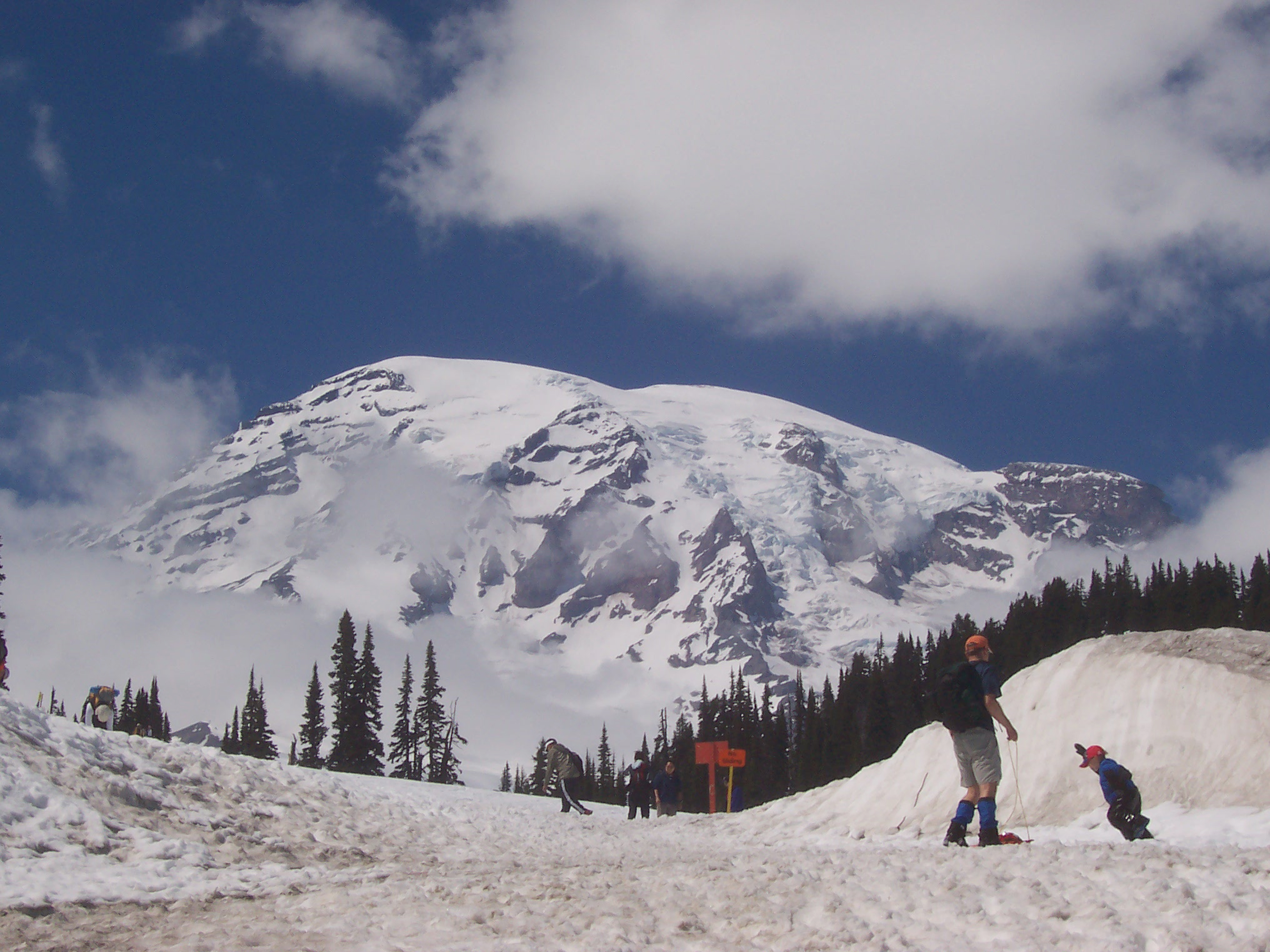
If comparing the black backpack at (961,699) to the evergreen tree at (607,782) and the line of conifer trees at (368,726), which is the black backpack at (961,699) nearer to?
the line of conifer trees at (368,726)

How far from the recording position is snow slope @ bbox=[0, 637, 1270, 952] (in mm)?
7312

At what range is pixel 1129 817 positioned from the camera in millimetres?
13062

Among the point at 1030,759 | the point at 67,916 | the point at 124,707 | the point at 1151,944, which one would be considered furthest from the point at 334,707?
the point at 1151,944

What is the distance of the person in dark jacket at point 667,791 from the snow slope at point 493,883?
13.4m

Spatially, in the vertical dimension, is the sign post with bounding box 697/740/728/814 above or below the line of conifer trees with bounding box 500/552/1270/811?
below

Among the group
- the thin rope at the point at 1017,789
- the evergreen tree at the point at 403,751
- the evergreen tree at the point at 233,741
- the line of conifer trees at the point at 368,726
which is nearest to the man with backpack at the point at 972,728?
the thin rope at the point at 1017,789

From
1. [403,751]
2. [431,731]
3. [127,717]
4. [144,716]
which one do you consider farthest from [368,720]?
[127,717]

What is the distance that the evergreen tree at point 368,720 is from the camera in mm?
73062

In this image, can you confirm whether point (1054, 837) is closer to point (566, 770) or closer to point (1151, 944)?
point (1151, 944)

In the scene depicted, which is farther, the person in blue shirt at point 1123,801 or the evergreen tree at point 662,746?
the evergreen tree at point 662,746

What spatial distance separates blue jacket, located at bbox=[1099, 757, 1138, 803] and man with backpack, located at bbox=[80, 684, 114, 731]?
1833 cm

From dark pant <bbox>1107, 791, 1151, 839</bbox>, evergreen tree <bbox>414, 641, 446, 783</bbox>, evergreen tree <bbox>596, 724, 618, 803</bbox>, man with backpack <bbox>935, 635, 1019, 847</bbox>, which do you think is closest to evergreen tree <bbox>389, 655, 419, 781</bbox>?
evergreen tree <bbox>414, 641, 446, 783</bbox>

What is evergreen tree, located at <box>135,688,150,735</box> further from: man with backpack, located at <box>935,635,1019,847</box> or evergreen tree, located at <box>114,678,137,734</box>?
man with backpack, located at <box>935,635,1019,847</box>

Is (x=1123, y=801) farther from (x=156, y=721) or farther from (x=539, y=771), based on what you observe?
(x=156, y=721)
